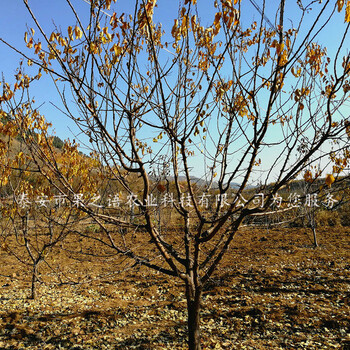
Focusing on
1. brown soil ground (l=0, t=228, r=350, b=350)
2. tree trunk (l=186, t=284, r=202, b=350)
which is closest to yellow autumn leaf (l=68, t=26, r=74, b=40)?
brown soil ground (l=0, t=228, r=350, b=350)

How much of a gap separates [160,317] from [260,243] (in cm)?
615

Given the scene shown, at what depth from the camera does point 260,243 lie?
950 centimetres

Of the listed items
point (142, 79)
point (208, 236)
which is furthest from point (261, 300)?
point (142, 79)

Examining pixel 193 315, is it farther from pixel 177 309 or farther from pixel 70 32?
pixel 70 32

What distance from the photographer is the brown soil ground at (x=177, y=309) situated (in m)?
3.59

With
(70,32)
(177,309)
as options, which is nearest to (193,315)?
(177,309)

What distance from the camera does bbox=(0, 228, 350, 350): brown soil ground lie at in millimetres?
3586

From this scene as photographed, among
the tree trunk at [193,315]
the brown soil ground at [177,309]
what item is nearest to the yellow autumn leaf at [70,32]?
the brown soil ground at [177,309]

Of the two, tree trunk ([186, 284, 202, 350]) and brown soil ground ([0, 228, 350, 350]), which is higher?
tree trunk ([186, 284, 202, 350])

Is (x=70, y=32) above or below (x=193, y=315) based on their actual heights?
above

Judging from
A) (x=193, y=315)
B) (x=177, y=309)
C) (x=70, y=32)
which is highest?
(x=70, y=32)

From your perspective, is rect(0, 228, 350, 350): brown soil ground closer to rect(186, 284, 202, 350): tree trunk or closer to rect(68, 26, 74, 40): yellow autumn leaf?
rect(186, 284, 202, 350): tree trunk

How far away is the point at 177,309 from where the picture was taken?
4590 millimetres

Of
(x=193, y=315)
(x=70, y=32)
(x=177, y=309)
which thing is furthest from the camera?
(x=177, y=309)
